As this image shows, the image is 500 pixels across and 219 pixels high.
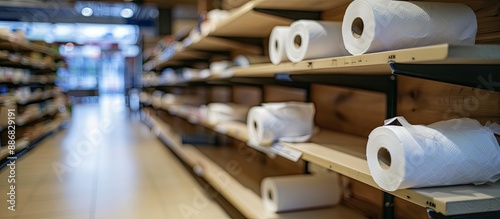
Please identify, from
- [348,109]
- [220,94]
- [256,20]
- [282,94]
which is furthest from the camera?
[220,94]

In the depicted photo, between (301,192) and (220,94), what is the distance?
2.99 metres

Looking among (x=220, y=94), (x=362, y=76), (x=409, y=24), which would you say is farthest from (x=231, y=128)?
(x=220, y=94)

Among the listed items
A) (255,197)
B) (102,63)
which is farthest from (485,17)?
(102,63)

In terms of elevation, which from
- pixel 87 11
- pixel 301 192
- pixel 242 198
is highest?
pixel 87 11

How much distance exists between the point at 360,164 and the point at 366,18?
1.69ft

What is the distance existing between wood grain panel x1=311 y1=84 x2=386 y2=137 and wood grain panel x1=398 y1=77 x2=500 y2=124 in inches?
6.6

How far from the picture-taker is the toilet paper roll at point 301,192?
1990 mm

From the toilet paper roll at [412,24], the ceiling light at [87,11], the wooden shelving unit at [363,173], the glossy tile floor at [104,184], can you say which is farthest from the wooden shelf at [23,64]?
the toilet paper roll at [412,24]

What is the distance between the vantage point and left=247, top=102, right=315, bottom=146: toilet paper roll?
197 centimetres

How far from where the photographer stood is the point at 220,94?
4895mm

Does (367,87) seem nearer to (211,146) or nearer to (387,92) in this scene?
(387,92)

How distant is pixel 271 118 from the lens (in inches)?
77.8

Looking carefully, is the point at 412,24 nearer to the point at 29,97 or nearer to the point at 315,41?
the point at 315,41

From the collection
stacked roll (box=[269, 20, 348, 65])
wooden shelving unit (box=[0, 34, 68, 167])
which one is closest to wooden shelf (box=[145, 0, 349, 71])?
stacked roll (box=[269, 20, 348, 65])
